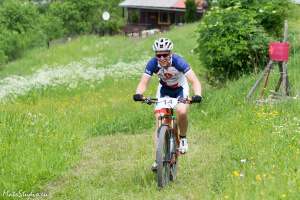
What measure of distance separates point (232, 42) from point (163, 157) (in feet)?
30.8

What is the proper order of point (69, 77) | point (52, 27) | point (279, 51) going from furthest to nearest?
point (52, 27) < point (69, 77) < point (279, 51)

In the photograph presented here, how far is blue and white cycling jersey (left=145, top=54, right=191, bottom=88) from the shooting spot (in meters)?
8.48

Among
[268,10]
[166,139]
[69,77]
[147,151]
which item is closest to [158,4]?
[69,77]

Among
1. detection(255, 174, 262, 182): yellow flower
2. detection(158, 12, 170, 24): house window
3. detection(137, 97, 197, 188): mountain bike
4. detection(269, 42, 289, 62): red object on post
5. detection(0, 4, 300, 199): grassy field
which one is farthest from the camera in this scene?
detection(158, 12, 170, 24): house window

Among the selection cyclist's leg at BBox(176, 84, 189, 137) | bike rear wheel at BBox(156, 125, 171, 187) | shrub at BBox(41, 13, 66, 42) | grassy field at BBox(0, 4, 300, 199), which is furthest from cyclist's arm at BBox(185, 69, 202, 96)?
shrub at BBox(41, 13, 66, 42)

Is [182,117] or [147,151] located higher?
[182,117]

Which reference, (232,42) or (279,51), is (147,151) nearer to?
(279,51)

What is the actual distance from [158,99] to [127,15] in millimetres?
65973

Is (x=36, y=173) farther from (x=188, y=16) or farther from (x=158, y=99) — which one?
(x=188, y=16)

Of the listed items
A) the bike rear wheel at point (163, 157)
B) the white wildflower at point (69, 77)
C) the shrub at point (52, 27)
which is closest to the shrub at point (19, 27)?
the shrub at point (52, 27)

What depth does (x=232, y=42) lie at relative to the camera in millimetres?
16969

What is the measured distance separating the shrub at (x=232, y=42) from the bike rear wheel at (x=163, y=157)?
9.00 metres

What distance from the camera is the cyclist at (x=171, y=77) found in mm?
8258

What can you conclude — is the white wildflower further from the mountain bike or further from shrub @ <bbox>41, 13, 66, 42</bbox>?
shrub @ <bbox>41, 13, 66, 42</bbox>
